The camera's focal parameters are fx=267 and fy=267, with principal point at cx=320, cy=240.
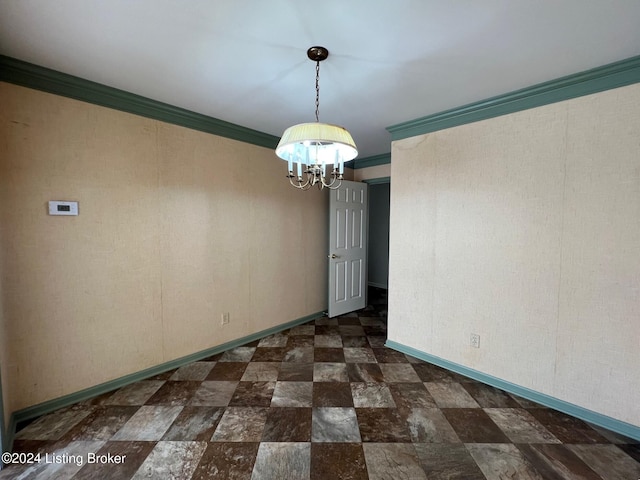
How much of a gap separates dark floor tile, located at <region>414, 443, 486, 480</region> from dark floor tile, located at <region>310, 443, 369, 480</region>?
1.26ft

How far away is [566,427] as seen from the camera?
1920 millimetres

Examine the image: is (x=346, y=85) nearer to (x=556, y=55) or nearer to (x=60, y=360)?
(x=556, y=55)

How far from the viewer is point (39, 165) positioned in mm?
1938

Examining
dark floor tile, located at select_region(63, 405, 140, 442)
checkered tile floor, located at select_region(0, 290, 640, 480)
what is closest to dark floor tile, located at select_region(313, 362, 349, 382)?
checkered tile floor, located at select_region(0, 290, 640, 480)

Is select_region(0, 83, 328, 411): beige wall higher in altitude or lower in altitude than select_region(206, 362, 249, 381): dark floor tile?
higher

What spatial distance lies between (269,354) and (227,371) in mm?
493

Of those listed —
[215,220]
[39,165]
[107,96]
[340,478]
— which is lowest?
[340,478]

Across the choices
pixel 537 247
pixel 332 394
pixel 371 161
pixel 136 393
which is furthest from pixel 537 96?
pixel 136 393

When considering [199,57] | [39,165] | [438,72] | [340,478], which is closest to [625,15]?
[438,72]

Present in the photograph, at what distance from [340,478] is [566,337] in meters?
1.95

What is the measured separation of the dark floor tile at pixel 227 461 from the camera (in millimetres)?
1535

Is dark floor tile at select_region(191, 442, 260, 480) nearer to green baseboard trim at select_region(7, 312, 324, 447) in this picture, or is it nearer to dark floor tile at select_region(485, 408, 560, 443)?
green baseboard trim at select_region(7, 312, 324, 447)

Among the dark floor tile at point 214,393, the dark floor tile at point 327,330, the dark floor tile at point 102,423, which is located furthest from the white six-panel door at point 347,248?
the dark floor tile at point 102,423

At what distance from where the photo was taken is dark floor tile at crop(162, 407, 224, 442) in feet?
5.95
